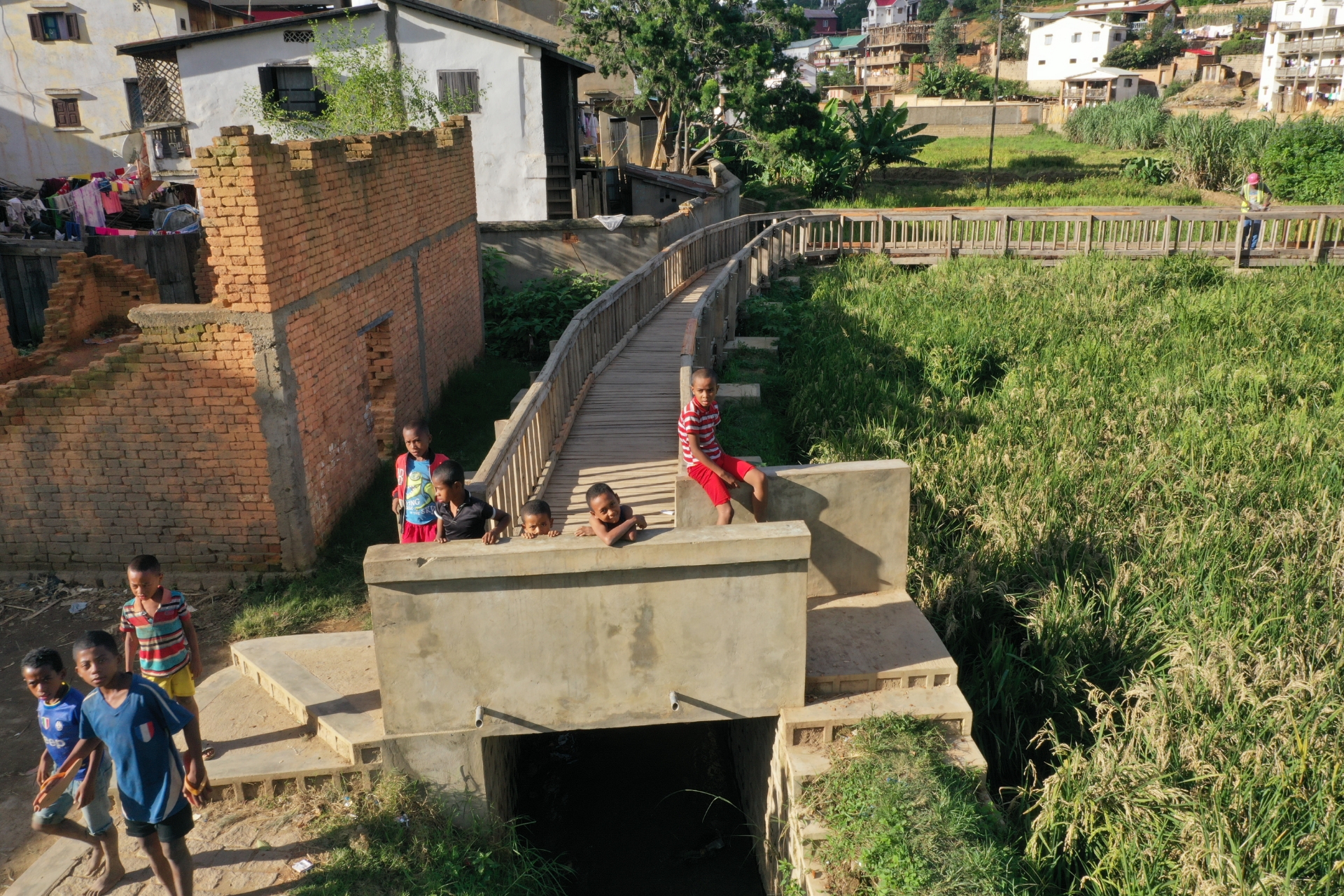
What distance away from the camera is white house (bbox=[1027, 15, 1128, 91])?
266ft

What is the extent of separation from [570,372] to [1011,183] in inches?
1245

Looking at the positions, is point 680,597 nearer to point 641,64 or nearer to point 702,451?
point 702,451

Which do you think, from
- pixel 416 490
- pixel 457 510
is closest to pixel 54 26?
pixel 416 490

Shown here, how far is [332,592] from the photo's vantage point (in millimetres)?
9570

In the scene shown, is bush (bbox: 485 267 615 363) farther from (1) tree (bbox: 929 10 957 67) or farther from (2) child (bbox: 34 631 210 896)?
(1) tree (bbox: 929 10 957 67)

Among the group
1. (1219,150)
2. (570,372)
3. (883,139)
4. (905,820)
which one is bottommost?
(905,820)

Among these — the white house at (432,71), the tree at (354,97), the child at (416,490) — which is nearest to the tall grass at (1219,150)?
the white house at (432,71)

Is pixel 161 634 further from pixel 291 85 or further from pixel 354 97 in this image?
pixel 291 85

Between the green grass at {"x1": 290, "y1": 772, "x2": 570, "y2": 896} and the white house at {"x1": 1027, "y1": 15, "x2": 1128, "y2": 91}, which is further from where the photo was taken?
the white house at {"x1": 1027, "y1": 15, "x2": 1128, "y2": 91}

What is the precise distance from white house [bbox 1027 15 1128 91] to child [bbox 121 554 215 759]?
287 feet

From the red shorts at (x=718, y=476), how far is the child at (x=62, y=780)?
371 cm

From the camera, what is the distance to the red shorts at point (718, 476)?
21.9ft

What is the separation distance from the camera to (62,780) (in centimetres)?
528

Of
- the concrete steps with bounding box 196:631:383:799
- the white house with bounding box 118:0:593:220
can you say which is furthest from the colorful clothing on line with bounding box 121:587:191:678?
the white house with bounding box 118:0:593:220
